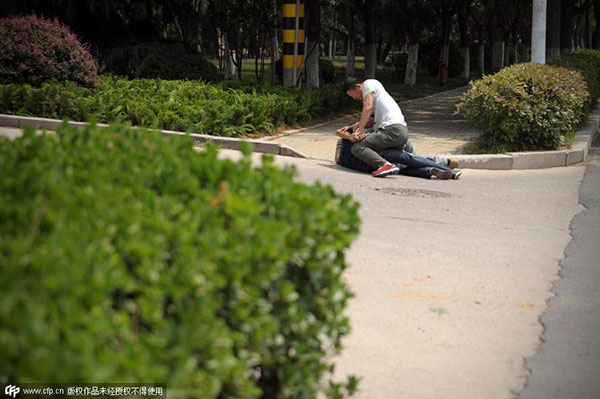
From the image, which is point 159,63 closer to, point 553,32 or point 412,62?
point 553,32

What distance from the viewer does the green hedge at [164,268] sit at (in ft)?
7.64

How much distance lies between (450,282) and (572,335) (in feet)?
4.14

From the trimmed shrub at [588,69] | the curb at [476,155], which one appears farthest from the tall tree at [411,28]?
the curb at [476,155]

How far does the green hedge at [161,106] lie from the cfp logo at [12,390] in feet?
34.4

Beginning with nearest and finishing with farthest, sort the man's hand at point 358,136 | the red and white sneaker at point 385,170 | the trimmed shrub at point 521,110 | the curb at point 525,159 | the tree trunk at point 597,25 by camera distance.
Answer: the red and white sneaker at point 385,170 → the man's hand at point 358,136 → the curb at point 525,159 → the trimmed shrub at point 521,110 → the tree trunk at point 597,25

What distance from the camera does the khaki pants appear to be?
11469 millimetres

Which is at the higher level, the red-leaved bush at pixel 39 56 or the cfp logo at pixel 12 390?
the red-leaved bush at pixel 39 56

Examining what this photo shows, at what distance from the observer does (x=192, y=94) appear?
15555mm

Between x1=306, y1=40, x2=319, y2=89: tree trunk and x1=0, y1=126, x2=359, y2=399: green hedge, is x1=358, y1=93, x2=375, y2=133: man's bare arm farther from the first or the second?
x1=306, y1=40, x2=319, y2=89: tree trunk

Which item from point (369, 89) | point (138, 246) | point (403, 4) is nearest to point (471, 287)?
point (138, 246)

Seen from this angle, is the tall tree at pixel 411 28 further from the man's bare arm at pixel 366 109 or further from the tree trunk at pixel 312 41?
the man's bare arm at pixel 366 109

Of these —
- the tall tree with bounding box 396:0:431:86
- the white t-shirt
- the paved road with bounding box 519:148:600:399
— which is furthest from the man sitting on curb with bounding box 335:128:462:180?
the tall tree with bounding box 396:0:431:86

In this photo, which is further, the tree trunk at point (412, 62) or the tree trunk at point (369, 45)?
the tree trunk at point (412, 62)

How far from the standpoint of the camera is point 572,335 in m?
5.43
